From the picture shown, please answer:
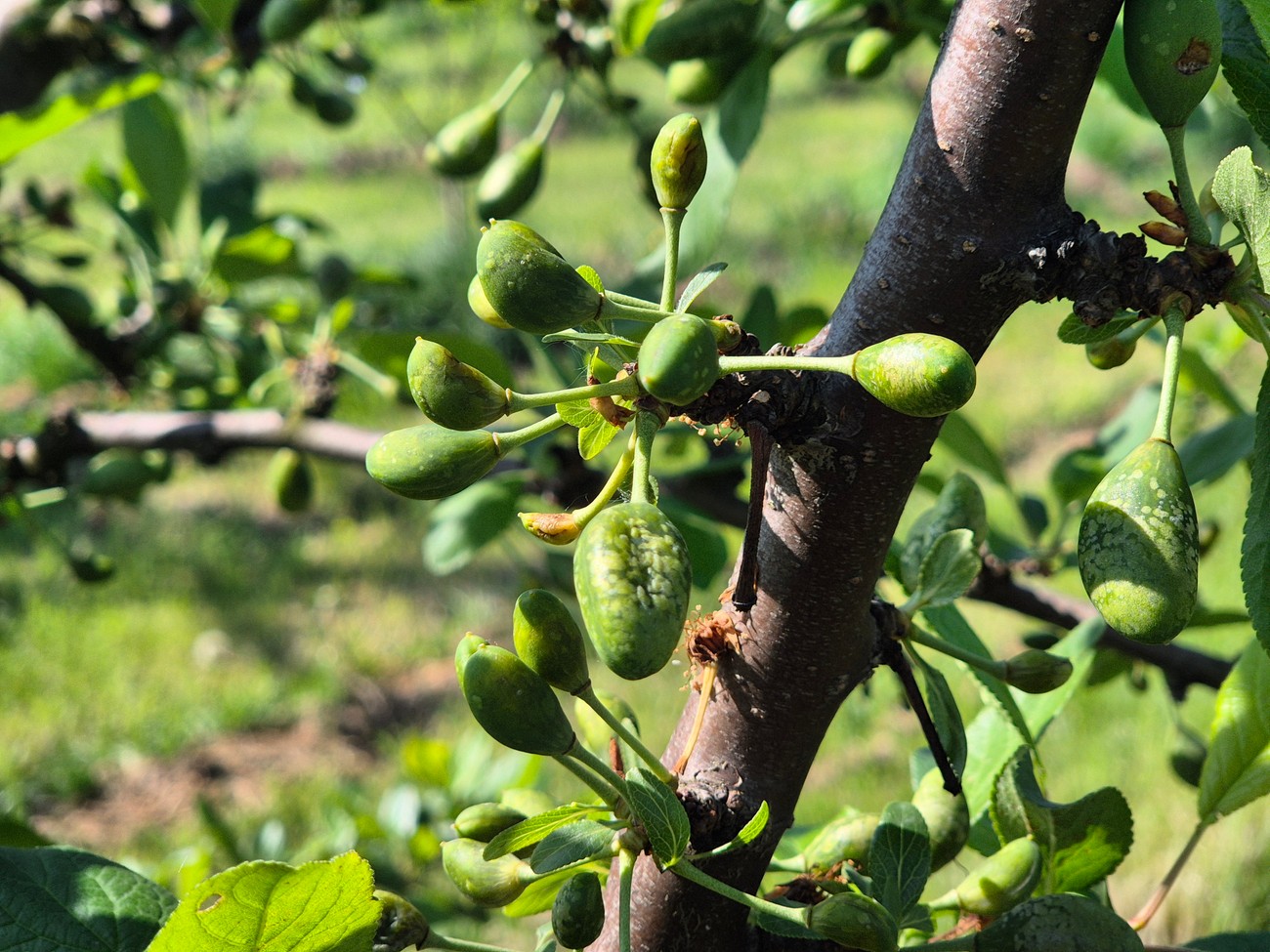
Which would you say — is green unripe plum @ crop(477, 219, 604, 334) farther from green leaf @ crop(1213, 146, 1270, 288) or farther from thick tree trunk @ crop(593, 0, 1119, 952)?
green leaf @ crop(1213, 146, 1270, 288)

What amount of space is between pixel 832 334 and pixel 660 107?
654 cm

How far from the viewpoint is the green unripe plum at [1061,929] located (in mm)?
438

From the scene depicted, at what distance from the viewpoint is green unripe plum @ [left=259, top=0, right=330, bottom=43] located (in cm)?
101

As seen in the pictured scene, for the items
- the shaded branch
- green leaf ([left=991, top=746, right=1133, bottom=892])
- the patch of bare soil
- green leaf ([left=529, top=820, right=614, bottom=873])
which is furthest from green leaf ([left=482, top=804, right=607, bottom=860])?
the patch of bare soil

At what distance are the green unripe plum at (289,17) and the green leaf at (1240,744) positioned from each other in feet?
2.82

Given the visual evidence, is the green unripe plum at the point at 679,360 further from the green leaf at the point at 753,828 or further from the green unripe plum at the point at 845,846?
the green unripe plum at the point at 845,846

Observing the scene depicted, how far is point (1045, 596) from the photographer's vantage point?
0.91m

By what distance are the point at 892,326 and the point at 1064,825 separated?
27cm

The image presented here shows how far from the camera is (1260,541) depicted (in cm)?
42

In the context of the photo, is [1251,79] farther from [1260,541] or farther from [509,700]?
[509,700]

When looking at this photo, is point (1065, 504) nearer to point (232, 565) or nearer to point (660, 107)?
point (232, 565)

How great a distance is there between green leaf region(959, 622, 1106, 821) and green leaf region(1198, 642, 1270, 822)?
0.08 metres

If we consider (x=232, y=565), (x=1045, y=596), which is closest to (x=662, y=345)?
(x=1045, y=596)

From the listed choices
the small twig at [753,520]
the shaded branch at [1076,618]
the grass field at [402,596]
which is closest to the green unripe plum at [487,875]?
the small twig at [753,520]
